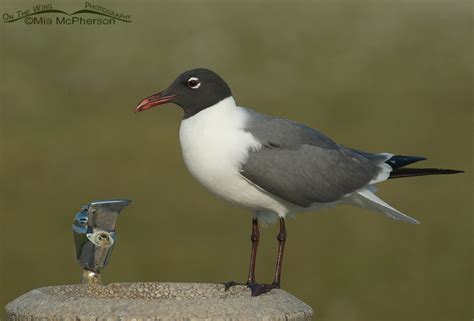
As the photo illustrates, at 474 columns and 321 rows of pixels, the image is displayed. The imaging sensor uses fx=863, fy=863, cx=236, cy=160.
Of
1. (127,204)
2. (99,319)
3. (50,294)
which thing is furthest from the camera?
(127,204)

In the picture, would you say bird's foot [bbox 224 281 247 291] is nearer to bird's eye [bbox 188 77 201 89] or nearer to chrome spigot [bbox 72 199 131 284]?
chrome spigot [bbox 72 199 131 284]

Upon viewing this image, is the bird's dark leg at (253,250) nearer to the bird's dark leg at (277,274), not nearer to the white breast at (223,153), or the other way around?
the bird's dark leg at (277,274)

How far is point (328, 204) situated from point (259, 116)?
747 millimetres

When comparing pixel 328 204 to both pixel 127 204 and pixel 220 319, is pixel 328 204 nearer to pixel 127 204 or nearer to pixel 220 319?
pixel 127 204

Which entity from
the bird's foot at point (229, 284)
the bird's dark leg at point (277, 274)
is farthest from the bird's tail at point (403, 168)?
the bird's foot at point (229, 284)

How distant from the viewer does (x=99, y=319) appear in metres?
4.14

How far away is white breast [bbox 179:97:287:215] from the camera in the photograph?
17.2 feet

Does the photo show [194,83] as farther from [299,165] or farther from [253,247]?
[253,247]

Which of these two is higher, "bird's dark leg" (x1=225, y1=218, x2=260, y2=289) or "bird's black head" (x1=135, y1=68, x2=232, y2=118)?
"bird's black head" (x1=135, y1=68, x2=232, y2=118)

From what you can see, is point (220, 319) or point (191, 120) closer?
point (220, 319)

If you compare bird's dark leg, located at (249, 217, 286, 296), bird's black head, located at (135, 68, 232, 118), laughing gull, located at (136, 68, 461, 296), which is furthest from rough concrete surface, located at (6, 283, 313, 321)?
bird's black head, located at (135, 68, 232, 118)

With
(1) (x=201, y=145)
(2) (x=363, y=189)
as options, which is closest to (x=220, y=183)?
(1) (x=201, y=145)

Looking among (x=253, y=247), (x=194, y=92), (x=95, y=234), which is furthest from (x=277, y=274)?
(x=194, y=92)

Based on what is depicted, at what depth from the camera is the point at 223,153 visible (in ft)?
17.2
